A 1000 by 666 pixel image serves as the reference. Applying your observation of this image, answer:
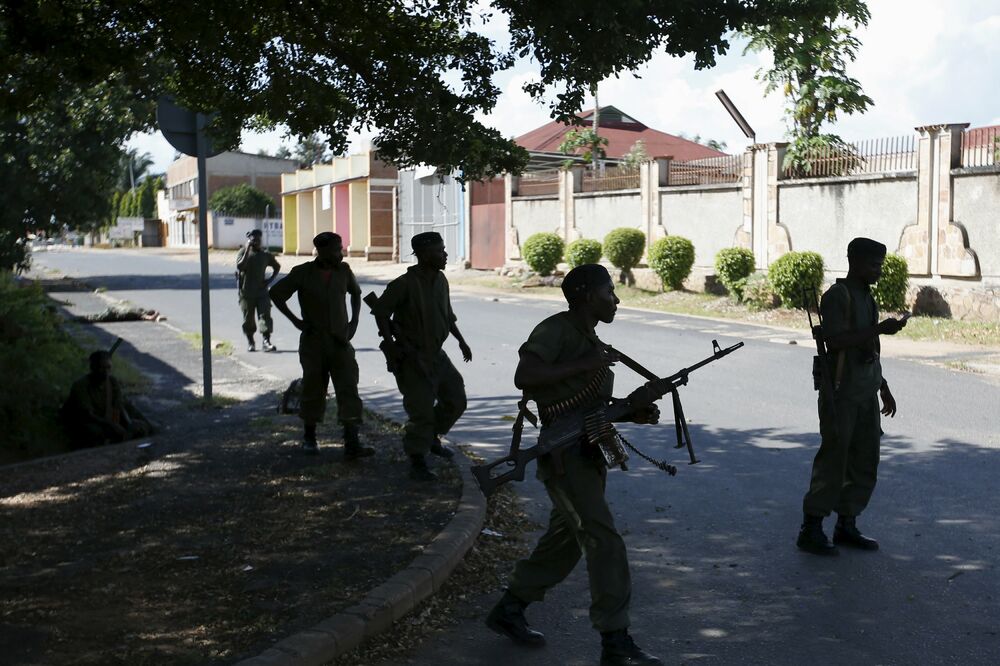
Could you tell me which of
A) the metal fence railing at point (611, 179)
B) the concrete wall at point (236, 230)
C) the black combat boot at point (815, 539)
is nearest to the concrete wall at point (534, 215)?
the metal fence railing at point (611, 179)

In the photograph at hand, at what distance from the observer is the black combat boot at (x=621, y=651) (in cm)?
416

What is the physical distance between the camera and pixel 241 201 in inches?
2805

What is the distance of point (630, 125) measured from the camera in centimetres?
5256

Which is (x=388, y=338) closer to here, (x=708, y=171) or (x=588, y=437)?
(x=588, y=437)

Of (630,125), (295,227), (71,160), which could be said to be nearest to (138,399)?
(71,160)

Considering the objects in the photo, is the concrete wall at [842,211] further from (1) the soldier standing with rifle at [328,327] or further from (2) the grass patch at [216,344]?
(1) the soldier standing with rifle at [328,327]

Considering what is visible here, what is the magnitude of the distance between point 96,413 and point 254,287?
20.0ft

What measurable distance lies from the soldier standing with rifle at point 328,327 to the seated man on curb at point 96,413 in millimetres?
1987

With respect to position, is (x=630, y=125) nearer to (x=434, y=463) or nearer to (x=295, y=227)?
(x=295, y=227)

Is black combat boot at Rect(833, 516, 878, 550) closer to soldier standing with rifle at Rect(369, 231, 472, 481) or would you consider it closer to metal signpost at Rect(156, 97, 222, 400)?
soldier standing with rifle at Rect(369, 231, 472, 481)

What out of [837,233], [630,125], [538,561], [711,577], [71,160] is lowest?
[711,577]

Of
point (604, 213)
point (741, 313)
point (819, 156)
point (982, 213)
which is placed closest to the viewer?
point (982, 213)

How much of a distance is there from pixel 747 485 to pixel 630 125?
46.8 m

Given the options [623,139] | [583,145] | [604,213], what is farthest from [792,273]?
[623,139]
